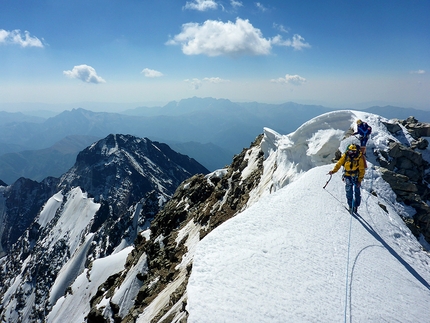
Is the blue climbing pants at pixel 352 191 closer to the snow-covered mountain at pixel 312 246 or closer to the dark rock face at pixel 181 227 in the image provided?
the snow-covered mountain at pixel 312 246

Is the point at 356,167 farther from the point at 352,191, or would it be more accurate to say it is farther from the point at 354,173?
the point at 352,191

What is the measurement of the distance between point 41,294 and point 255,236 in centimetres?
11594

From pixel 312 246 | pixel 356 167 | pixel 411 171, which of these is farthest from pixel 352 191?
pixel 411 171

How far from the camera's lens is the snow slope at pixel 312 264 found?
23.2 feet

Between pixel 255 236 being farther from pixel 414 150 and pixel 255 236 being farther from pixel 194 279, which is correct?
pixel 414 150

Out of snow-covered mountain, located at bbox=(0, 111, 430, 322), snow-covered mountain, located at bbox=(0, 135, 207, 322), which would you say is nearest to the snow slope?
snow-covered mountain, located at bbox=(0, 111, 430, 322)

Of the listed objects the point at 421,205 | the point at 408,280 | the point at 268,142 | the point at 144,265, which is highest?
the point at 268,142

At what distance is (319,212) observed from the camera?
11867 millimetres

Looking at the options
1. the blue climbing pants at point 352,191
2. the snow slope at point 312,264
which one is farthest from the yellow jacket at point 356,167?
the snow slope at point 312,264

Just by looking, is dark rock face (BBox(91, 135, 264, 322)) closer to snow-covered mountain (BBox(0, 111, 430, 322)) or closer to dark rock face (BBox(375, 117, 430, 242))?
snow-covered mountain (BBox(0, 111, 430, 322))

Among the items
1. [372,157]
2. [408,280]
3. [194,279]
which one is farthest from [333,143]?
[194,279]

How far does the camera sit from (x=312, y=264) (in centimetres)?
870

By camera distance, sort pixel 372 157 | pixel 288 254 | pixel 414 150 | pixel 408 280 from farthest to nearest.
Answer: pixel 414 150, pixel 372 157, pixel 408 280, pixel 288 254

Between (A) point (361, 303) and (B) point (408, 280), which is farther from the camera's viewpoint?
(B) point (408, 280)
